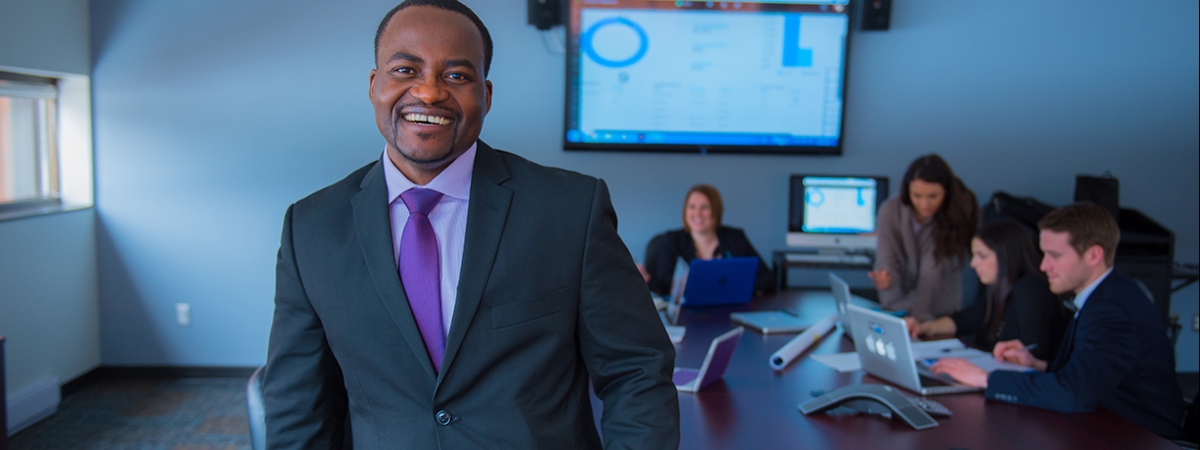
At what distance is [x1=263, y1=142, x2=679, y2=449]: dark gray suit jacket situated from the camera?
114 cm

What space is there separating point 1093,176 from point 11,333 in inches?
218

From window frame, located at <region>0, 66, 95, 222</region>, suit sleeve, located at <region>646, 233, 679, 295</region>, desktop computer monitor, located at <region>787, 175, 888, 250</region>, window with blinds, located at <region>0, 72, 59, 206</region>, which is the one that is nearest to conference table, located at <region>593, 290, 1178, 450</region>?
suit sleeve, located at <region>646, 233, 679, 295</region>

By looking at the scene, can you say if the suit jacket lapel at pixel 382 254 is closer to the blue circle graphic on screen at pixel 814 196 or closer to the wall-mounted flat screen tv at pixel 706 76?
the wall-mounted flat screen tv at pixel 706 76

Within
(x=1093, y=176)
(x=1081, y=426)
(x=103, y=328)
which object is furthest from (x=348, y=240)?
(x=1093, y=176)

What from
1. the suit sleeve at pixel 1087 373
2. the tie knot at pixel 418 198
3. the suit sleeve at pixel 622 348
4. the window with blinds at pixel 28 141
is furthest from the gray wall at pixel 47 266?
the suit sleeve at pixel 1087 373

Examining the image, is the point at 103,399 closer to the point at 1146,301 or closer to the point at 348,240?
the point at 348,240

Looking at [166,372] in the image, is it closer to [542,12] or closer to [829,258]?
[542,12]

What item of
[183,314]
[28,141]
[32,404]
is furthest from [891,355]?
[28,141]

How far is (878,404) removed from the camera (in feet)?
6.95

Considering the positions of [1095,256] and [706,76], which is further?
[706,76]

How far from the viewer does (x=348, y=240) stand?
1.19m

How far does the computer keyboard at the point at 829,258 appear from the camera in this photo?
14.6 feet

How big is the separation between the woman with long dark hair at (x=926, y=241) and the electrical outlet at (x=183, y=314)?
3.66 metres

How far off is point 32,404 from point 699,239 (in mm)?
3252
